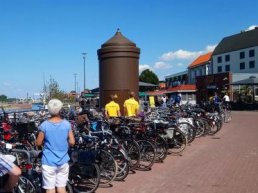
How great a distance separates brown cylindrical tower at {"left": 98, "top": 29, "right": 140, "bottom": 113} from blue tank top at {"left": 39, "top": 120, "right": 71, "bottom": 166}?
9.98 metres

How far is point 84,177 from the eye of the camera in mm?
6660

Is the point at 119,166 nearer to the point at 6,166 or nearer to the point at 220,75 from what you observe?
the point at 6,166

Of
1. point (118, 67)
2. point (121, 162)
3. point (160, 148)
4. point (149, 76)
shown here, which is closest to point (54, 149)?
point (121, 162)

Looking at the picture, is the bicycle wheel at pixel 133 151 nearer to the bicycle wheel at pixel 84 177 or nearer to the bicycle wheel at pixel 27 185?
the bicycle wheel at pixel 84 177

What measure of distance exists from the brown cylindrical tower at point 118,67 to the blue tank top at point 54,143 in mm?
9984

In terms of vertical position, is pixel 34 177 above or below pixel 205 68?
below

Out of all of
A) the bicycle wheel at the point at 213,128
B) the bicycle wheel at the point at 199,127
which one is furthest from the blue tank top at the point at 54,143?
the bicycle wheel at the point at 213,128

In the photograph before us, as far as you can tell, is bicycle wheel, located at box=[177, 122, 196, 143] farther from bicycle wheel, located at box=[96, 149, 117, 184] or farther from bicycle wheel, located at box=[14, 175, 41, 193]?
bicycle wheel, located at box=[14, 175, 41, 193]

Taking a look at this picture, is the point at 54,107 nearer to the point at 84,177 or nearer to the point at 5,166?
the point at 84,177

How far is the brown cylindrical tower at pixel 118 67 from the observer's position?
50.4 ft

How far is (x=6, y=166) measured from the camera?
315 cm

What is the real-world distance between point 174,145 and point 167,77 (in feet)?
314

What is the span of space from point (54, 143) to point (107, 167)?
8.22ft

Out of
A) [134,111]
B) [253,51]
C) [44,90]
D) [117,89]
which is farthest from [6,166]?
[253,51]
